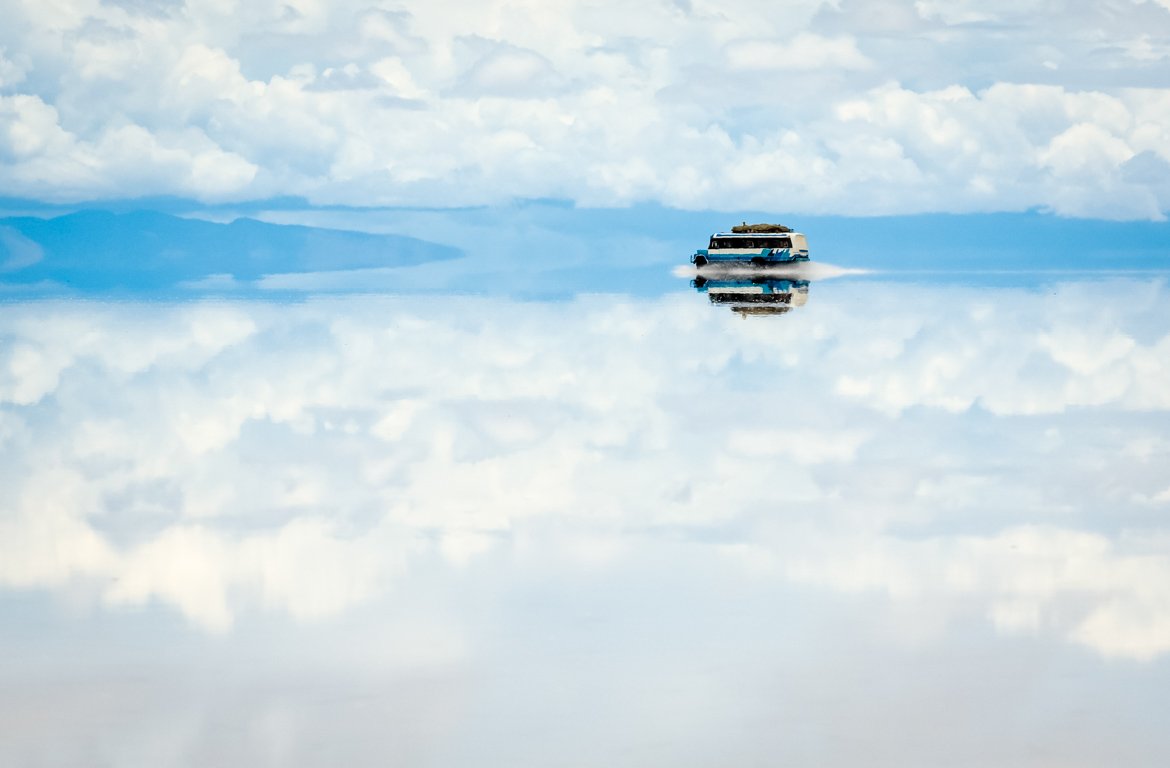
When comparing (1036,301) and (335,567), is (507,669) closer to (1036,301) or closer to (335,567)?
(335,567)

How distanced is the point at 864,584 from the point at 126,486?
7.14 meters

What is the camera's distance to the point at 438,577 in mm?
10883

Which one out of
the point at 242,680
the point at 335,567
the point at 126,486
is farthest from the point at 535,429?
the point at 242,680

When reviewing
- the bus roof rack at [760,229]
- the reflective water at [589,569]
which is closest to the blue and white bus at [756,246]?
the bus roof rack at [760,229]

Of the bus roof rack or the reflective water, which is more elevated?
the bus roof rack

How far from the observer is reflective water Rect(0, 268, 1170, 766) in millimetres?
7949

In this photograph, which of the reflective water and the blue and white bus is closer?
the reflective water

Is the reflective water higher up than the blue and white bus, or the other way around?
the blue and white bus

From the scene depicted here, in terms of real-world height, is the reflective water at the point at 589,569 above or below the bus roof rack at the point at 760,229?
below

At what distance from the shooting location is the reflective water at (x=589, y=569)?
7.95 m

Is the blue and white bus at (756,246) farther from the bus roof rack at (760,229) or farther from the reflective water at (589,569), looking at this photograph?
the reflective water at (589,569)

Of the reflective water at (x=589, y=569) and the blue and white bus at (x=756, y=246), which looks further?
the blue and white bus at (x=756, y=246)

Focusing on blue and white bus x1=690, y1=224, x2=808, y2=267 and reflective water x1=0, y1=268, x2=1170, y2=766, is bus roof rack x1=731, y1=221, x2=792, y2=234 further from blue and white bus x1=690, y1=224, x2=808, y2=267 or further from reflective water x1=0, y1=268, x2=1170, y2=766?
reflective water x1=0, y1=268, x2=1170, y2=766

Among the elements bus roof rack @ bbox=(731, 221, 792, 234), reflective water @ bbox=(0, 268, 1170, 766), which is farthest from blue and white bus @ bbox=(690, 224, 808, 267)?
reflective water @ bbox=(0, 268, 1170, 766)
